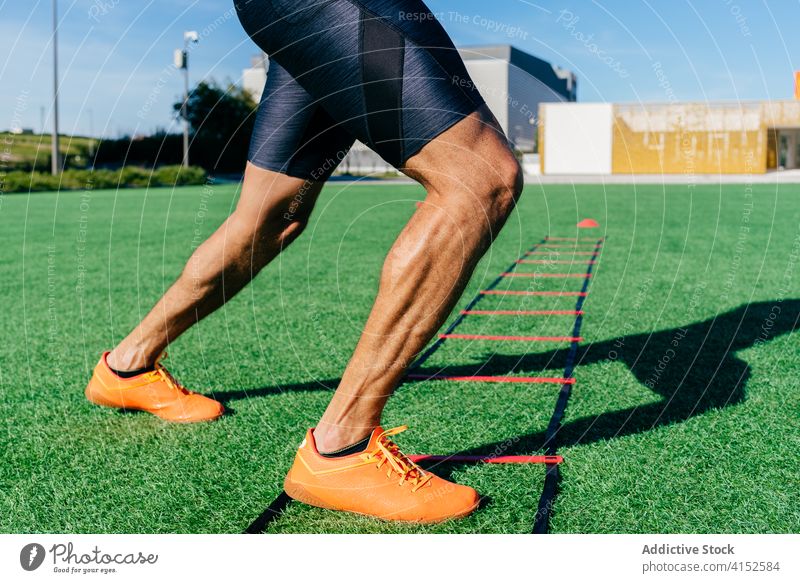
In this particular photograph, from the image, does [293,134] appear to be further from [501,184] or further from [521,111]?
[521,111]

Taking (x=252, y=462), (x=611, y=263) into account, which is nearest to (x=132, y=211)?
(x=611, y=263)

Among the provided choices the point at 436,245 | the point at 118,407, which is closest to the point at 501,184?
the point at 436,245

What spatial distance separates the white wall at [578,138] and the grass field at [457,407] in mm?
38707

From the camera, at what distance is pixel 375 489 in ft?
6.60

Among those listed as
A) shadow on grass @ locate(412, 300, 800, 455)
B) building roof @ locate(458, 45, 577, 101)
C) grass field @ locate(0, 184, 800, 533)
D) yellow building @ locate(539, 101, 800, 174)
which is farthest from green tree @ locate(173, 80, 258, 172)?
shadow on grass @ locate(412, 300, 800, 455)

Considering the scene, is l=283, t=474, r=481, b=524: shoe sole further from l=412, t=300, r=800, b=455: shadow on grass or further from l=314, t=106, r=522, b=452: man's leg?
l=412, t=300, r=800, b=455: shadow on grass

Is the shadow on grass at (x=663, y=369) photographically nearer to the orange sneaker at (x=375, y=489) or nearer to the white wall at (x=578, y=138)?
the orange sneaker at (x=375, y=489)

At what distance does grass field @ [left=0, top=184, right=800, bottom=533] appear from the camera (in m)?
2.04

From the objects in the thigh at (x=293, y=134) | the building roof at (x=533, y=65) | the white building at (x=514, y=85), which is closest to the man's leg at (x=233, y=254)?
the thigh at (x=293, y=134)

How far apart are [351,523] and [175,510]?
42 centimetres

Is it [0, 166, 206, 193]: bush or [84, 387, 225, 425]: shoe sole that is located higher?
[84, 387, 225, 425]: shoe sole

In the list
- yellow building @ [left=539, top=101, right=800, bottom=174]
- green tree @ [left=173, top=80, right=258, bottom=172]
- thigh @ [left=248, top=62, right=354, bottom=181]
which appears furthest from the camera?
yellow building @ [left=539, top=101, right=800, bottom=174]

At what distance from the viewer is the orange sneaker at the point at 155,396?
275cm

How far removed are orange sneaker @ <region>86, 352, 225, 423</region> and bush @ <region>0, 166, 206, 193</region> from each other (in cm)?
1932
